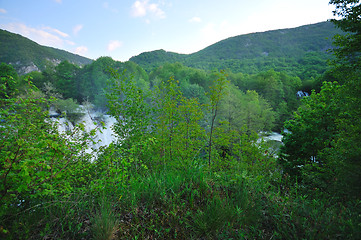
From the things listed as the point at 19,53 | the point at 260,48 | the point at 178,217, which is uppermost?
the point at 260,48

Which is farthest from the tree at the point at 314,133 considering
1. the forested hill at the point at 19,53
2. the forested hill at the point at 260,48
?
the forested hill at the point at 260,48

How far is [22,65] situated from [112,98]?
70226mm

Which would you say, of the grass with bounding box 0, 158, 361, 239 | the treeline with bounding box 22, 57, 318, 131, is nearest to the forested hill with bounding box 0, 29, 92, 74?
the treeline with bounding box 22, 57, 318, 131

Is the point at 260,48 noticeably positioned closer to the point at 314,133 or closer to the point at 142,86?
the point at 142,86

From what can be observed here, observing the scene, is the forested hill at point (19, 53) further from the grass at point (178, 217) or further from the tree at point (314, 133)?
the tree at point (314, 133)

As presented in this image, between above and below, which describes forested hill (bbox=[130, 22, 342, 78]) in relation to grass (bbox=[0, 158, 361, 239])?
above

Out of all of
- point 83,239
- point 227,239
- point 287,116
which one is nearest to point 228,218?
point 227,239

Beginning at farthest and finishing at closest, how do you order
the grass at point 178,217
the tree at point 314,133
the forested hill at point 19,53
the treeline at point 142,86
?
the forested hill at point 19,53 < the treeline at point 142,86 < the tree at point 314,133 < the grass at point 178,217

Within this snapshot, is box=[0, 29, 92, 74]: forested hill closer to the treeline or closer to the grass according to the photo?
the treeline

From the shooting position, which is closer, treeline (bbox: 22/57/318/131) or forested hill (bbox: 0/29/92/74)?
treeline (bbox: 22/57/318/131)

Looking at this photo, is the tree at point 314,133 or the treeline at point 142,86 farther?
the treeline at point 142,86

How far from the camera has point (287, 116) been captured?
35594 millimetres

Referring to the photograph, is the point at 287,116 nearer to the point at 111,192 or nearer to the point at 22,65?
the point at 111,192

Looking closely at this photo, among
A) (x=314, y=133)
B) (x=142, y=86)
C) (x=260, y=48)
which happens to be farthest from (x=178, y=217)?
(x=260, y=48)
